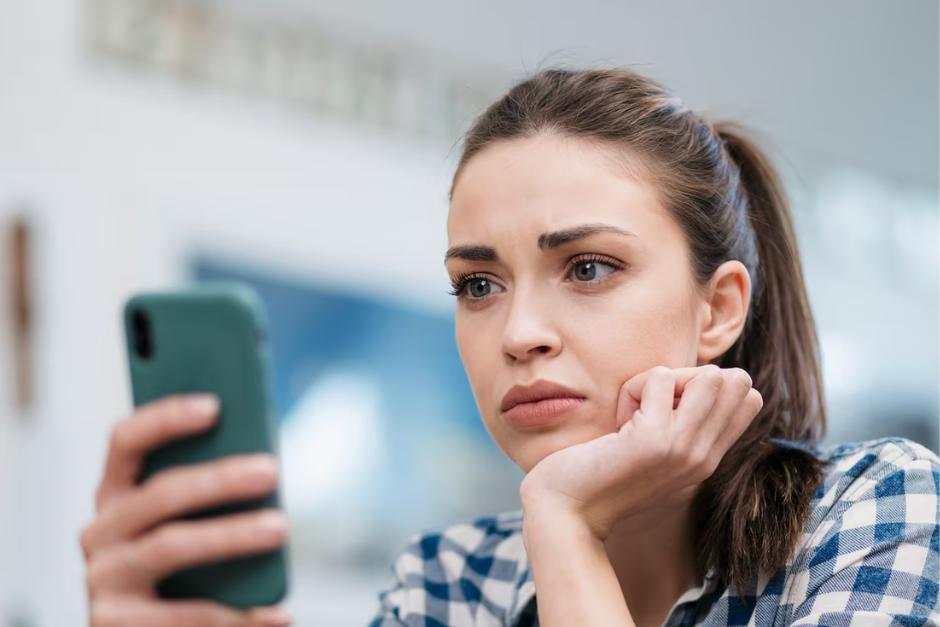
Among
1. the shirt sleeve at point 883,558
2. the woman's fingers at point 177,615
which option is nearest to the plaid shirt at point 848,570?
the shirt sleeve at point 883,558

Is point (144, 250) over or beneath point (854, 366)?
over

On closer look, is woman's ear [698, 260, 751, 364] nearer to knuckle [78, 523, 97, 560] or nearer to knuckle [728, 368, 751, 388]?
knuckle [728, 368, 751, 388]

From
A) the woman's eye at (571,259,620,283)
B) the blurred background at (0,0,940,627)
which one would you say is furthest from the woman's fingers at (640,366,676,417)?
the blurred background at (0,0,940,627)

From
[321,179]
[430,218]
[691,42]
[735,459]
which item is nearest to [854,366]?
[691,42]

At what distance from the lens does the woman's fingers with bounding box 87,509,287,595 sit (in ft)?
2.29

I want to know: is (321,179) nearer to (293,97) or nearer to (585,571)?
(293,97)

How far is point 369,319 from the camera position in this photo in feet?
9.59

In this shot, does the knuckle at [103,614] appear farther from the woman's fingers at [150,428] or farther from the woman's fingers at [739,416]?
the woman's fingers at [739,416]

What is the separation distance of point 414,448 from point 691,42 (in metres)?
1.55

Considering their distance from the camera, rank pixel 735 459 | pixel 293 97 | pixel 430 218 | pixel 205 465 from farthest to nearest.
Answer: pixel 430 218
pixel 293 97
pixel 735 459
pixel 205 465

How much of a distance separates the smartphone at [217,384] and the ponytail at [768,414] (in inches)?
16.1

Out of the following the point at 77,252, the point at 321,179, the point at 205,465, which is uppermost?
the point at 321,179

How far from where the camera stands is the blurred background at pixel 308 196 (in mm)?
2338

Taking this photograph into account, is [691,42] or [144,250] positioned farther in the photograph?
[691,42]
